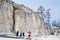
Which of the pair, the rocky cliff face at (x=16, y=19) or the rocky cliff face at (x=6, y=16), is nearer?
the rocky cliff face at (x=6, y=16)

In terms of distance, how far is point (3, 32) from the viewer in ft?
128

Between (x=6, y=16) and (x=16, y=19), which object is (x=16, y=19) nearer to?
(x=16, y=19)

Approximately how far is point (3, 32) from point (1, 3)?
6617 mm

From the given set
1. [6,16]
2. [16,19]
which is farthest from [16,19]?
[6,16]

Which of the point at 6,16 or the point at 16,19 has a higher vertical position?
the point at 6,16

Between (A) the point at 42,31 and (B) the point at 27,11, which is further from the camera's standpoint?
(A) the point at 42,31

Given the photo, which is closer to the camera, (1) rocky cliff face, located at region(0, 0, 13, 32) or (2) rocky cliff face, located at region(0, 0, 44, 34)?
(1) rocky cliff face, located at region(0, 0, 13, 32)

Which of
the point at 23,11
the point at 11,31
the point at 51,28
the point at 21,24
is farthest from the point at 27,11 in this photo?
the point at 51,28

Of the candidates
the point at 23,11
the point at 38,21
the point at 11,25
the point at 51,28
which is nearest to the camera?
the point at 11,25

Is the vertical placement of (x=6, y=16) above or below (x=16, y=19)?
above

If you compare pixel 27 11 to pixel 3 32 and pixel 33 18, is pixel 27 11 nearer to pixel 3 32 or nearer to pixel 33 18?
pixel 33 18

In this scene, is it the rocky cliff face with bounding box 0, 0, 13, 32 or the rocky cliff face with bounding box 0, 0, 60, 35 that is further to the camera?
the rocky cliff face with bounding box 0, 0, 60, 35

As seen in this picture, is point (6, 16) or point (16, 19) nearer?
point (6, 16)

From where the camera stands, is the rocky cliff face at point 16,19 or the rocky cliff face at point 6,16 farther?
the rocky cliff face at point 16,19
